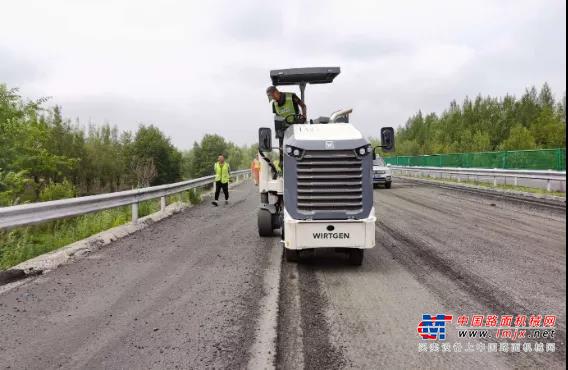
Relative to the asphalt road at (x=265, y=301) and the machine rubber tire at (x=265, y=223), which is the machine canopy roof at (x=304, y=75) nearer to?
the machine rubber tire at (x=265, y=223)

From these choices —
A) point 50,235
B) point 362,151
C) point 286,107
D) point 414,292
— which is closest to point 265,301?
point 414,292

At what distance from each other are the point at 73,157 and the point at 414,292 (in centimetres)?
5712

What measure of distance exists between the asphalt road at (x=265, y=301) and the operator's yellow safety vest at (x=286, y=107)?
239 cm

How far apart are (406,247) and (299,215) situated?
7.69 ft

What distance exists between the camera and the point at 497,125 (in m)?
73.1

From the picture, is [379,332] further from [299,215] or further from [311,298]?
[299,215]

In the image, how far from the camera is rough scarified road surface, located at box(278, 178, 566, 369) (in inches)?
121

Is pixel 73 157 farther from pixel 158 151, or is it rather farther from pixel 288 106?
pixel 288 106

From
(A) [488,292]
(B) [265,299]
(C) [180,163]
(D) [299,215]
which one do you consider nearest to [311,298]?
(B) [265,299]

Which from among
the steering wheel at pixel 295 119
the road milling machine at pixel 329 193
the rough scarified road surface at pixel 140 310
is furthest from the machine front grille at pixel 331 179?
the steering wheel at pixel 295 119

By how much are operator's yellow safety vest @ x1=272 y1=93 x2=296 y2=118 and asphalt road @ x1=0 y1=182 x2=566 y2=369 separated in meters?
2.39

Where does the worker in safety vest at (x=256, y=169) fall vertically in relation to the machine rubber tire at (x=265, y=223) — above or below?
above

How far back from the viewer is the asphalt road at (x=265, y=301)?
3.10 metres

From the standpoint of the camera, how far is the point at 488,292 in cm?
445
